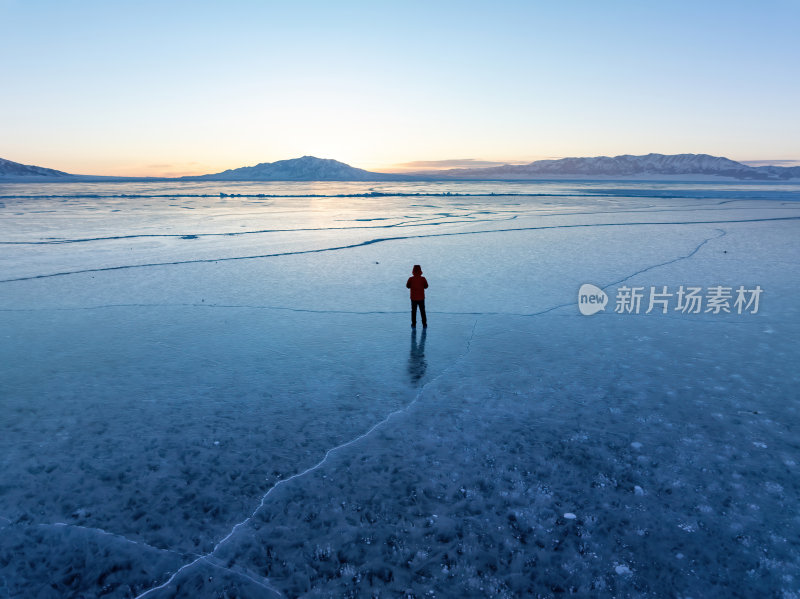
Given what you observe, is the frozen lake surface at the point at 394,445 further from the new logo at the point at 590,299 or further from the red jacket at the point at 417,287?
the red jacket at the point at 417,287

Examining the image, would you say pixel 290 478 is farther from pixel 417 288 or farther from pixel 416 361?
pixel 417 288

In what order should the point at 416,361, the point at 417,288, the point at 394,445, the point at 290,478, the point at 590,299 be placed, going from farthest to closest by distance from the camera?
the point at 590,299, the point at 417,288, the point at 416,361, the point at 394,445, the point at 290,478

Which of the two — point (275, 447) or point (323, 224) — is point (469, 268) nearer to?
point (275, 447)

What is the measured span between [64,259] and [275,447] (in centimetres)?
1672

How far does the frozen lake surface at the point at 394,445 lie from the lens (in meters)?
4.09

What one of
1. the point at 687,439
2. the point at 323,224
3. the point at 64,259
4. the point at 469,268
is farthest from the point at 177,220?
the point at 687,439

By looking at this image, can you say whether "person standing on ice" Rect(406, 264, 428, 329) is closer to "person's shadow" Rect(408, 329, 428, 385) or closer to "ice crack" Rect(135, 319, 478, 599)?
"person's shadow" Rect(408, 329, 428, 385)

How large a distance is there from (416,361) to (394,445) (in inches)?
106

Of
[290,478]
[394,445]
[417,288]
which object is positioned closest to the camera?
[290,478]

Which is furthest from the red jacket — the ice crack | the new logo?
the new logo

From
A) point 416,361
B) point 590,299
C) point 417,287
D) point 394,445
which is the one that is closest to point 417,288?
point 417,287

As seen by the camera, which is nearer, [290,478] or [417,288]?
[290,478]

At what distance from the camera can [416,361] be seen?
8.40m

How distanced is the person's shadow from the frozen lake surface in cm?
7
